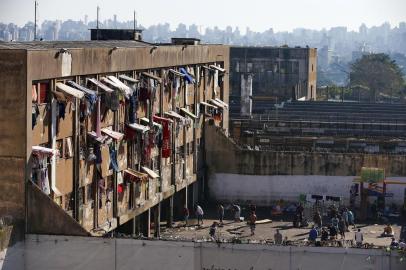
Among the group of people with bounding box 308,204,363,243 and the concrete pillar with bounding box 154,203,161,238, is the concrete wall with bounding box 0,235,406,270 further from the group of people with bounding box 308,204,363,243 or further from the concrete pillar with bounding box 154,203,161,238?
the concrete pillar with bounding box 154,203,161,238

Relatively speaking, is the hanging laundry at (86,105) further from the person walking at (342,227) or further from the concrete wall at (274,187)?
the concrete wall at (274,187)

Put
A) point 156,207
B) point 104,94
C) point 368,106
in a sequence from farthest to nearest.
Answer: point 368,106 < point 156,207 < point 104,94

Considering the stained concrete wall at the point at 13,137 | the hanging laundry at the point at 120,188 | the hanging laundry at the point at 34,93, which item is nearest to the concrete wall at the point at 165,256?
the stained concrete wall at the point at 13,137

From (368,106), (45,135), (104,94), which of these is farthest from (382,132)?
(45,135)

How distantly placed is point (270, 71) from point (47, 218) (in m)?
52.4

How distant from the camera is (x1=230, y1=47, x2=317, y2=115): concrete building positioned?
73.2m

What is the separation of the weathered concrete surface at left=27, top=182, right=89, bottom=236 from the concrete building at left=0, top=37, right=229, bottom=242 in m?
0.02

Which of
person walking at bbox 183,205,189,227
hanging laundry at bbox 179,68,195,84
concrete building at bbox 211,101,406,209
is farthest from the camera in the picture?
concrete building at bbox 211,101,406,209

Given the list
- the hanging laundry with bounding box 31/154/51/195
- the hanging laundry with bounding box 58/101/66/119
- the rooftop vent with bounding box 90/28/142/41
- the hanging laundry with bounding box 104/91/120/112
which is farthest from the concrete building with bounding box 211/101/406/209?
the hanging laundry with bounding box 31/154/51/195

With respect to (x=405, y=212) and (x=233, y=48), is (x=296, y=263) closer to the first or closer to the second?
(x=405, y=212)

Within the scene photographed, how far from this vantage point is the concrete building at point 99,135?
2348 cm

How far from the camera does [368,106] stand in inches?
2832

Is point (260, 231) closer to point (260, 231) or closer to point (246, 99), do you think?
point (260, 231)

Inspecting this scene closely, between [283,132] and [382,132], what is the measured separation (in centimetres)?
564
